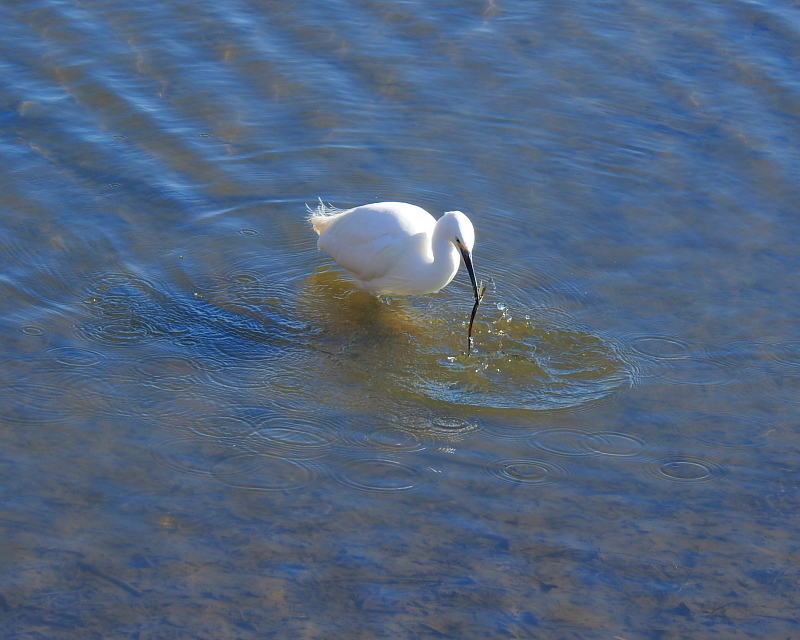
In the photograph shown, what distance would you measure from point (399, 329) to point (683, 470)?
6.82ft

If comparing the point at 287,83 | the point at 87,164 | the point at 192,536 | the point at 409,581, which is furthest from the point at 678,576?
the point at 287,83

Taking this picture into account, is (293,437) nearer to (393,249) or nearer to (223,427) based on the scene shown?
(223,427)

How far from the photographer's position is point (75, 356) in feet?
18.3

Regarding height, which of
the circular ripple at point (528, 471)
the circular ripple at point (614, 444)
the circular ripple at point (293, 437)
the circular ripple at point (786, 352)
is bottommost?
the circular ripple at point (293, 437)

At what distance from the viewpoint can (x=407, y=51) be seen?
9305 millimetres

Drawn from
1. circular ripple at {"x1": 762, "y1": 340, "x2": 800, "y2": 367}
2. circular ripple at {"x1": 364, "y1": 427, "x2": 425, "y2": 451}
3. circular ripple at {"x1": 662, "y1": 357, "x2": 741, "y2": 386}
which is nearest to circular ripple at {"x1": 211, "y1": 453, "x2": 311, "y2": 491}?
circular ripple at {"x1": 364, "y1": 427, "x2": 425, "y2": 451}

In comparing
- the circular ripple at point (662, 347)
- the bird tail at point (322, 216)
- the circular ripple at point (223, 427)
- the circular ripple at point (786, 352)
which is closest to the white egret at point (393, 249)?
the bird tail at point (322, 216)

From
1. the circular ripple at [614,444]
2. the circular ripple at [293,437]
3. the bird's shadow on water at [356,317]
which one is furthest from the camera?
the bird's shadow on water at [356,317]

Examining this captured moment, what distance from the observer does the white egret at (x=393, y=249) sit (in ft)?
20.1

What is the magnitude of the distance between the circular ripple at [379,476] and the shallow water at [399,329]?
1 centimetres

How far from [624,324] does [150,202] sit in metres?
3.42

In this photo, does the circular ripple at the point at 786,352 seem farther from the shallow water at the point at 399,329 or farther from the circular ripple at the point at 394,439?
the circular ripple at the point at 394,439

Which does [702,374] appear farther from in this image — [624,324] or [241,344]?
[241,344]

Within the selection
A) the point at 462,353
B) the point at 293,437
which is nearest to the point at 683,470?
the point at 462,353
